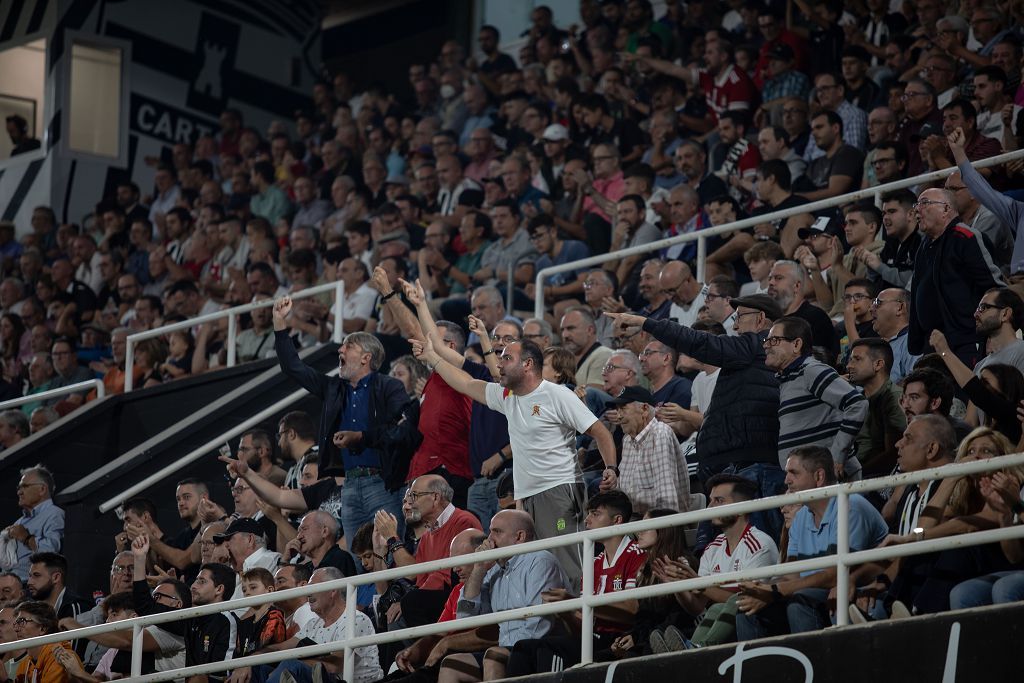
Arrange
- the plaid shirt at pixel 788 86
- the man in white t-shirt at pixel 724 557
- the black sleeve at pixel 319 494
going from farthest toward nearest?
the plaid shirt at pixel 788 86
the black sleeve at pixel 319 494
the man in white t-shirt at pixel 724 557

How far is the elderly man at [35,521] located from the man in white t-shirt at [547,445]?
5231 mm

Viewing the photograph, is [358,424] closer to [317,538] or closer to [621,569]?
[317,538]

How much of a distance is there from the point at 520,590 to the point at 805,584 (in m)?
1.78

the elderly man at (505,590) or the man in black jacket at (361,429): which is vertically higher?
the man in black jacket at (361,429)

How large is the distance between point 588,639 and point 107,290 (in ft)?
40.1

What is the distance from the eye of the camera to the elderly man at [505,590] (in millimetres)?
8641

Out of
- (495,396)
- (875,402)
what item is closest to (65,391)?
(495,396)

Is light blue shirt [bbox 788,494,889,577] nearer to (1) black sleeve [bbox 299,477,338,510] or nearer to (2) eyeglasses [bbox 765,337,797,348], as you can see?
(2) eyeglasses [bbox 765,337,797,348]

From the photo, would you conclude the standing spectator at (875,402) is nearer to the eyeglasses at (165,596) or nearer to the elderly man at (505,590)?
the elderly man at (505,590)

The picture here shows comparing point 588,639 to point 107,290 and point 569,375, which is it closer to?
point 569,375

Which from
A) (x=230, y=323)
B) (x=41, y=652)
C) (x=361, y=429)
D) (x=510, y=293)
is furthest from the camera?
(x=230, y=323)

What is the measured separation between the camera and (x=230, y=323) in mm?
14914

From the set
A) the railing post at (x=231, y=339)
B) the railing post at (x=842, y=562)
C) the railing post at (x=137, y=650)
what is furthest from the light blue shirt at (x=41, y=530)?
the railing post at (x=842, y=562)

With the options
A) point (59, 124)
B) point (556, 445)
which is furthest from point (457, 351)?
point (59, 124)
